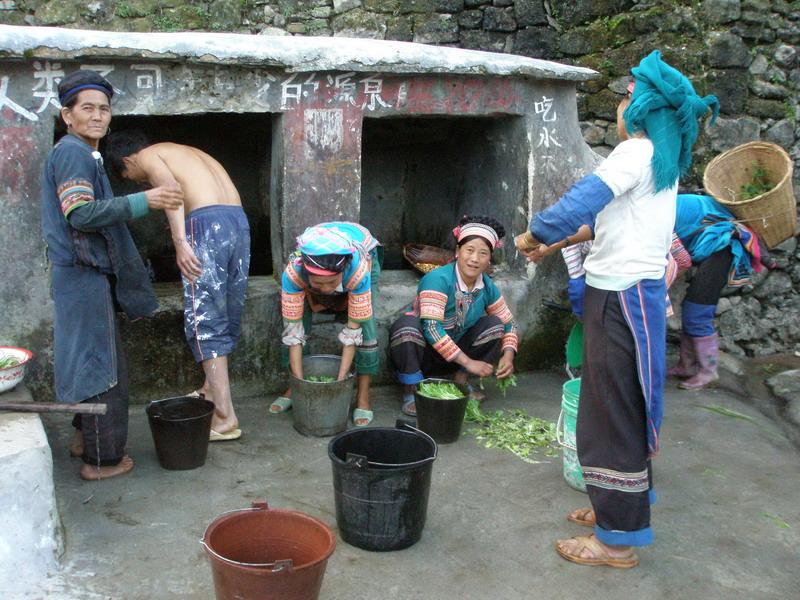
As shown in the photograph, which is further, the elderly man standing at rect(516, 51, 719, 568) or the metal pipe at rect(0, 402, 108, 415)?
the metal pipe at rect(0, 402, 108, 415)

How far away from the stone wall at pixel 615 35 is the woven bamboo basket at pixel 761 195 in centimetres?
54

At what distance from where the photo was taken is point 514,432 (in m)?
5.02

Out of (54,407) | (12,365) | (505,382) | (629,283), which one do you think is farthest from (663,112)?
(12,365)

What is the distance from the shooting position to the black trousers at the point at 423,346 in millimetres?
5180

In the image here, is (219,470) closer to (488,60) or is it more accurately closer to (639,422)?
(639,422)

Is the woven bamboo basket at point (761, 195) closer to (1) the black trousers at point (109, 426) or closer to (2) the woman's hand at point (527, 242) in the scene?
(2) the woman's hand at point (527, 242)

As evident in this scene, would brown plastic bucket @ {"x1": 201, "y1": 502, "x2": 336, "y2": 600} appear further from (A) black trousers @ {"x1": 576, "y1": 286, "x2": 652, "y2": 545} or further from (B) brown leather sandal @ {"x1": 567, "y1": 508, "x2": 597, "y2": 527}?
(B) brown leather sandal @ {"x1": 567, "y1": 508, "x2": 597, "y2": 527}

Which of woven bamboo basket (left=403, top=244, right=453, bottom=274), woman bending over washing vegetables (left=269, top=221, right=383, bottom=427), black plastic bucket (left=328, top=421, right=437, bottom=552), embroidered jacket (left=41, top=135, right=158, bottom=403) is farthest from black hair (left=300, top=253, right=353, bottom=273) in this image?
woven bamboo basket (left=403, top=244, right=453, bottom=274)

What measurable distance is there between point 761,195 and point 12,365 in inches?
193

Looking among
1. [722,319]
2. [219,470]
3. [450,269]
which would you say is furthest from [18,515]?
[722,319]

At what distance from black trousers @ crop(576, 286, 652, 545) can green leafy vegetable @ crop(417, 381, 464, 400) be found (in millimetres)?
1450

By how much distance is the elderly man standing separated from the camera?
3.17 meters

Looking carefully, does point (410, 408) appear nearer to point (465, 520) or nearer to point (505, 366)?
point (505, 366)

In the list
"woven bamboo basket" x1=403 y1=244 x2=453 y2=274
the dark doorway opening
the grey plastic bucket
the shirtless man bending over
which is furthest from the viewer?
the dark doorway opening
